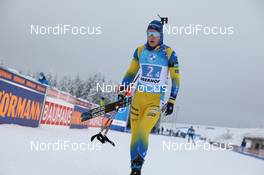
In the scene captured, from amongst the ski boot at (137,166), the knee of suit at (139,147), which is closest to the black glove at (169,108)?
the knee of suit at (139,147)

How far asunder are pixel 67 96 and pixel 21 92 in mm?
6212

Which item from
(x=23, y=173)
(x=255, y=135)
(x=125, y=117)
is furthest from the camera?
(x=255, y=135)

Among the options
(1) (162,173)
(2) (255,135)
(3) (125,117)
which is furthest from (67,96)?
(2) (255,135)

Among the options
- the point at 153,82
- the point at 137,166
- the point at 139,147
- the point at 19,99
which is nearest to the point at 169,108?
the point at 153,82

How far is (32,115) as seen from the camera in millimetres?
11172

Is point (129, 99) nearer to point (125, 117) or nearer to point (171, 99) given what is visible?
point (171, 99)

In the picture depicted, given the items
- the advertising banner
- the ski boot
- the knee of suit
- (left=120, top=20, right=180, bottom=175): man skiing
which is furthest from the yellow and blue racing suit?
the advertising banner

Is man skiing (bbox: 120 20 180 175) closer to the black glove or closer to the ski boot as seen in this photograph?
the black glove

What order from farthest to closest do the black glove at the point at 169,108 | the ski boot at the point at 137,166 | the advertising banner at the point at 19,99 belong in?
the advertising banner at the point at 19,99, the black glove at the point at 169,108, the ski boot at the point at 137,166

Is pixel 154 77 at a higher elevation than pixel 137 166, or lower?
higher

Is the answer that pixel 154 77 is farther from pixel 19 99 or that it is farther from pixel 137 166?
pixel 19 99

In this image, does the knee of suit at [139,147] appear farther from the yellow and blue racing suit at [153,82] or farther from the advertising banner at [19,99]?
the advertising banner at [19,99]

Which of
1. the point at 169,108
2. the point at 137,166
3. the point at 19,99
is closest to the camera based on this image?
the point at 137,166

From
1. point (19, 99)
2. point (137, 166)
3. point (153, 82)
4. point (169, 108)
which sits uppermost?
point (19, 99)
